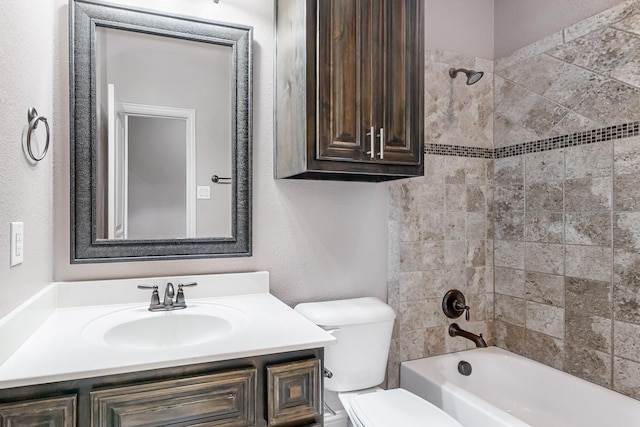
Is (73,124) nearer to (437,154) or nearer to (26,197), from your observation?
(26,197)

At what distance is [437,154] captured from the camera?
2.26 meters

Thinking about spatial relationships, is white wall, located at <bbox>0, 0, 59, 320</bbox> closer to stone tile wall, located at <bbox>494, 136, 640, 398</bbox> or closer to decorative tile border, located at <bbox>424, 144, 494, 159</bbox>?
decorative tile border, located at <bbox>424, 144, 494, 159</bbox>

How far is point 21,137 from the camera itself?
3.91 feet

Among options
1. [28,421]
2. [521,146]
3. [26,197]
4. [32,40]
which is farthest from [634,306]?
[32,40]

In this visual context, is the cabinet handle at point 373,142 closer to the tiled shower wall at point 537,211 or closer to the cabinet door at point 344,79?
the cabinet door at point 344,79

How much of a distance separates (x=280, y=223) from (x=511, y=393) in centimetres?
151

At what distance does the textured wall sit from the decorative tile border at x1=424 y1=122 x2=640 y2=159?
3 centimetres

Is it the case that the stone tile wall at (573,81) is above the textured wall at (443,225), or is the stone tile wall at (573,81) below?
above

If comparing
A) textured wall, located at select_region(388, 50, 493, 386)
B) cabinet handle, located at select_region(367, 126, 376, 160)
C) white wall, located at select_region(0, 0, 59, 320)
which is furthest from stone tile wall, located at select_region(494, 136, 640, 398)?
white wall, located at select_region(0, 0, 59, 320)

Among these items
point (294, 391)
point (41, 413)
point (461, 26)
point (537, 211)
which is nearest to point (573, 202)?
point (537, 211)

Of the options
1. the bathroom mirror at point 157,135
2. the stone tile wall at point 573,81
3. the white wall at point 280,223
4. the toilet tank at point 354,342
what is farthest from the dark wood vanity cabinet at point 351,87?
the stone tile wall at point 573,81

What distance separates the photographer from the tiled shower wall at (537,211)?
1.79 metres

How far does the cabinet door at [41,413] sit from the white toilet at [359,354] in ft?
3.06

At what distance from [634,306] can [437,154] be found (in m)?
1.11
